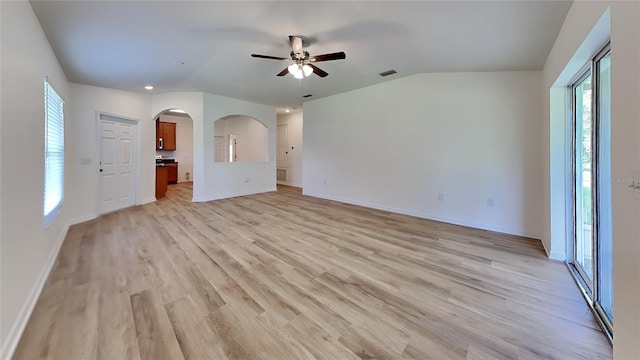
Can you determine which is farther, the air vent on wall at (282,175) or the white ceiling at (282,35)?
the air vent on wall at (282,175)

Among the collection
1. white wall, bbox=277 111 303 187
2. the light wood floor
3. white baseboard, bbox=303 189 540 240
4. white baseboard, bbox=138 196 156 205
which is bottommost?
the light wood floor

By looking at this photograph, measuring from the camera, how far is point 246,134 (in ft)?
→ 28.7

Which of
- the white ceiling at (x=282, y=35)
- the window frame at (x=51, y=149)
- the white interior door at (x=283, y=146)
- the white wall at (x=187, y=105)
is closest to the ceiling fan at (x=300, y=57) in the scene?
the white ceiling at (x=282, y=35)

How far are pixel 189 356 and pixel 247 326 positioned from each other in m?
0.35

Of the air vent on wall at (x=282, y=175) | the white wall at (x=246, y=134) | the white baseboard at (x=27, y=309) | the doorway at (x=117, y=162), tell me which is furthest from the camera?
the air vent on wall at (x=282, y=175)

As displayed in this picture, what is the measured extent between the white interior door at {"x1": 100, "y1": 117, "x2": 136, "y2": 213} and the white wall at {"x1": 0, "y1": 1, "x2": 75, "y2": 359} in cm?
265

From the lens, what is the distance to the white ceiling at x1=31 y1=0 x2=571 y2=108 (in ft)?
7.16

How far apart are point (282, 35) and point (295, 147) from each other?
18.1 feet

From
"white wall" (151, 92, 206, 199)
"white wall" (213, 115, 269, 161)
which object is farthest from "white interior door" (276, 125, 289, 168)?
"white wall" (151, 92, 206, 199)

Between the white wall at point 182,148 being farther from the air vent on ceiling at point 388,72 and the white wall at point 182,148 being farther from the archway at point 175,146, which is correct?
the air vent on ceiling at point 388,72

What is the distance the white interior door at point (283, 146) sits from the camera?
335 inches

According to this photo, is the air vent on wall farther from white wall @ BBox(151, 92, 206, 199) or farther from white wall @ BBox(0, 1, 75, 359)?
white wall @ BBox(0, 1, 75, 359)

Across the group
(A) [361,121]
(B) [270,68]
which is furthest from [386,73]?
(B) [270,68]

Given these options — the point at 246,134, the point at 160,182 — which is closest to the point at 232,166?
the point at 160,182
